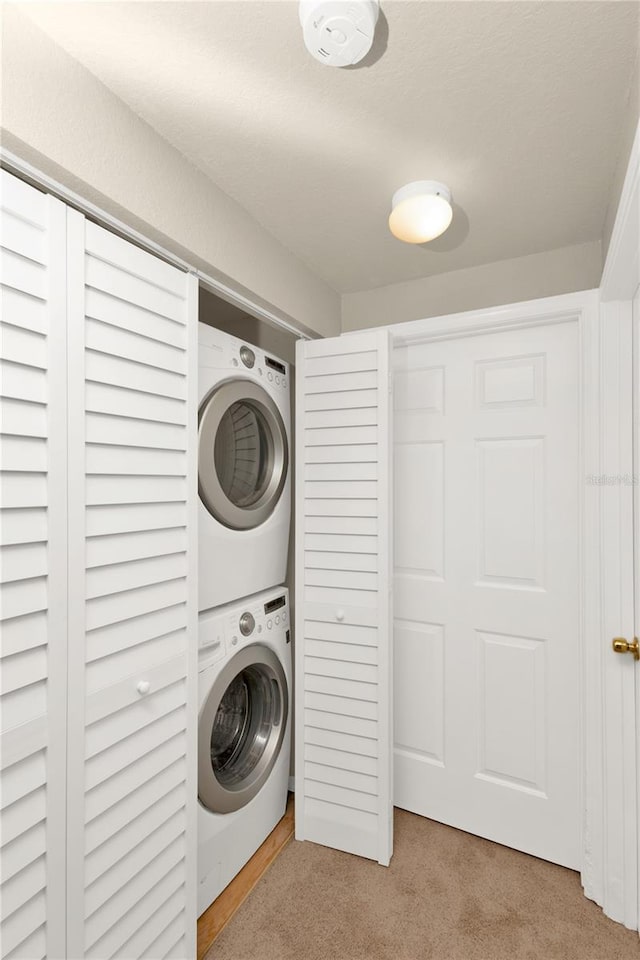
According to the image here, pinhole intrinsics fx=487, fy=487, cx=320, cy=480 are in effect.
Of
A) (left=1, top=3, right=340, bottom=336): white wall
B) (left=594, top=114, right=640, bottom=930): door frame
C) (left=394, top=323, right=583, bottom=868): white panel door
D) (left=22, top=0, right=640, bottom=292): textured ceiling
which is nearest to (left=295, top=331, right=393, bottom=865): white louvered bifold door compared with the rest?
(left=394, top=323, right=583, bottom=868): white panel door

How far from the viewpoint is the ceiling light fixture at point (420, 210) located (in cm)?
142

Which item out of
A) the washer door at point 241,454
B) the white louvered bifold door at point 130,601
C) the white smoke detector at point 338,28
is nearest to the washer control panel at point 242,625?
the white louvered bifold door at point 130,601

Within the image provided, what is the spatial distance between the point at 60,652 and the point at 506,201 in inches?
70.8

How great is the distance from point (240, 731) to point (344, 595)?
688 mm

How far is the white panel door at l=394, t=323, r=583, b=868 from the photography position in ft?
5.96

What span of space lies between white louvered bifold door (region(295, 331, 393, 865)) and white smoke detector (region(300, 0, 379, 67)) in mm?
959

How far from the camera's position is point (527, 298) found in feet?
6.40

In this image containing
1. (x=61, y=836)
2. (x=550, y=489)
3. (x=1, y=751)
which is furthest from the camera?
(x=550, y=489)

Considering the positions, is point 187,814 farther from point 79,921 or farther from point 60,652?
point 60,652

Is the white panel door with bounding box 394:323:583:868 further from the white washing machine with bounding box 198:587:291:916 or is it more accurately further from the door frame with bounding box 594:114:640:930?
the white washing machine with bounding box 198:587:291:916

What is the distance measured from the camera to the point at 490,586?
195 centimetres

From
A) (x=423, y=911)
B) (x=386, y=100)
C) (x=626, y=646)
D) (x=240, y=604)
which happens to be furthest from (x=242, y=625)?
(x=386, y=100)

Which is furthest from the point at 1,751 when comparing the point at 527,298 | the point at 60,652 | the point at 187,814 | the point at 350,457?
the point at 527,298

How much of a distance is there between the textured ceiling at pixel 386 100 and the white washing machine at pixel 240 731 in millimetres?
1417
